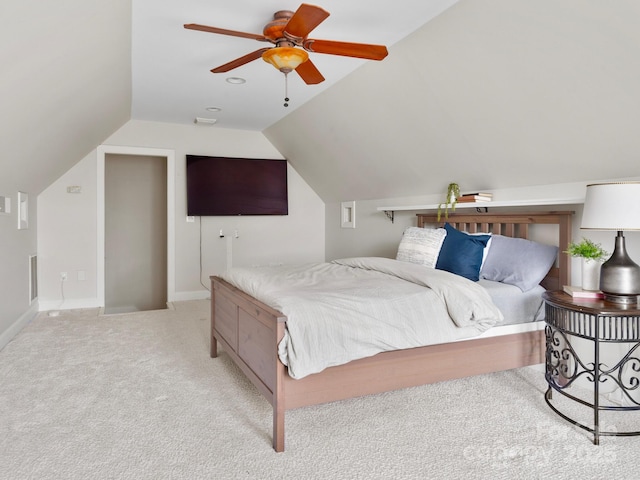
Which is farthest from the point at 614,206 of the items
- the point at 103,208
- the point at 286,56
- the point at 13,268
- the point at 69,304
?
the point at 69,304

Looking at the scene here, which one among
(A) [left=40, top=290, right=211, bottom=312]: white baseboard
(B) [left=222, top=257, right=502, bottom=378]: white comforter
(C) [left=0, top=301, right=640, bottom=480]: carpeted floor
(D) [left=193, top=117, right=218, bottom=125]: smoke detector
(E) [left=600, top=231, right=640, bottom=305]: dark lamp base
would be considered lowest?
(C) [left=0, top=301, right=640, bottom=480]: carpeted floor

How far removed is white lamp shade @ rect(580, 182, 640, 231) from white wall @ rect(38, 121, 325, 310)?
443cm

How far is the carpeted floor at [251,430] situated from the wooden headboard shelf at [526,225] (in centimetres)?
69

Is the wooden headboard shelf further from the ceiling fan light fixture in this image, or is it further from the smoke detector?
the smoke detector

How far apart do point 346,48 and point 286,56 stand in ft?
1.13

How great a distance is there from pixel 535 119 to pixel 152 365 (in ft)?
10.3

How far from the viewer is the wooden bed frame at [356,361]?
2.15m

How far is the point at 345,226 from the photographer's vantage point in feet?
19.6

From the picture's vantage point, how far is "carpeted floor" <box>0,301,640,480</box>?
1920mm

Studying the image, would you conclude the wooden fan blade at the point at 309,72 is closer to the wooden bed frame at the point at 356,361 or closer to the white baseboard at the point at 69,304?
the wooden bed frame at the point at 356,361

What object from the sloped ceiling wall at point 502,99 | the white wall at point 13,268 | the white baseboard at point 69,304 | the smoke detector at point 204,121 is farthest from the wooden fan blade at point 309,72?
the white baseboard at point 69,304

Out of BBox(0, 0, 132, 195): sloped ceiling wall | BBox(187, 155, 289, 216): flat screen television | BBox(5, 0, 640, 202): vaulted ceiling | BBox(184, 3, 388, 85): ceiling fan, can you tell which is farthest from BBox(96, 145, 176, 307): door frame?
BBox(184, 3, 388, 85): ceiling fan

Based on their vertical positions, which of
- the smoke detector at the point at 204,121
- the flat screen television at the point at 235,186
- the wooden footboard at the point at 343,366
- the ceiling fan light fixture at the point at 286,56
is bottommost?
the wooden footboard at the point at 343,366

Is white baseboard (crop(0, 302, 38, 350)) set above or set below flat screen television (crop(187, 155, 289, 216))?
below
